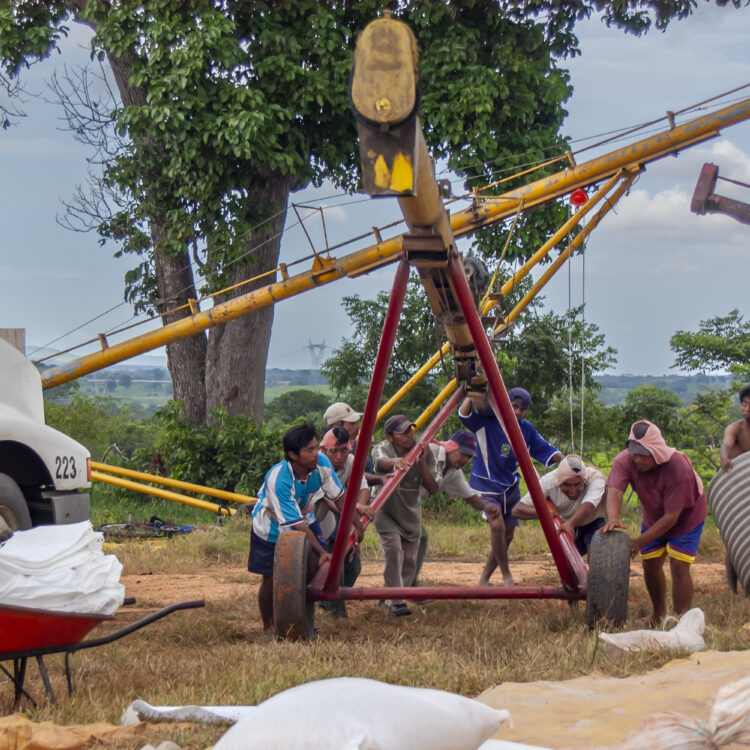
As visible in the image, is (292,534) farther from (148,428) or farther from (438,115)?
(148,428)

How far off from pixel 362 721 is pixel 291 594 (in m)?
3.41

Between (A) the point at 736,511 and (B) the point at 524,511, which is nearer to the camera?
(A) the point at 736,511

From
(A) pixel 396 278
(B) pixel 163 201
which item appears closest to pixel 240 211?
(B) pixel 163 201

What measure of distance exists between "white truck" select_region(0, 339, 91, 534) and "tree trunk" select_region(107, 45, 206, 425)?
826cm

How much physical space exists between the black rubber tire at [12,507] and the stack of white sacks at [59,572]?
2.01 m

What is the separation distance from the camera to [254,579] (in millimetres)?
9328

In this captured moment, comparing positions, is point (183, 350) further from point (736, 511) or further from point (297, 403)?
point (297, 403)

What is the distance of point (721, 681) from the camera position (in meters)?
4.12

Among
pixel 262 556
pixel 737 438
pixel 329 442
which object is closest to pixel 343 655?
pixel 262 556

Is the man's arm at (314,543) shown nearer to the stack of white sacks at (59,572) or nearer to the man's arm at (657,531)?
the man's arm at (657,531)

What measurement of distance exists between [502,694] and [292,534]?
2528 mm

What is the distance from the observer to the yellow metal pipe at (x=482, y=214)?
11.7m

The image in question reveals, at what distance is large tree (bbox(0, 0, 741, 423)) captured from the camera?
46.9ft

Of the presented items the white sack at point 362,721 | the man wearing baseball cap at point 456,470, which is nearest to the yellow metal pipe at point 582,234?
the man wearing baseball cap at point 456,470
